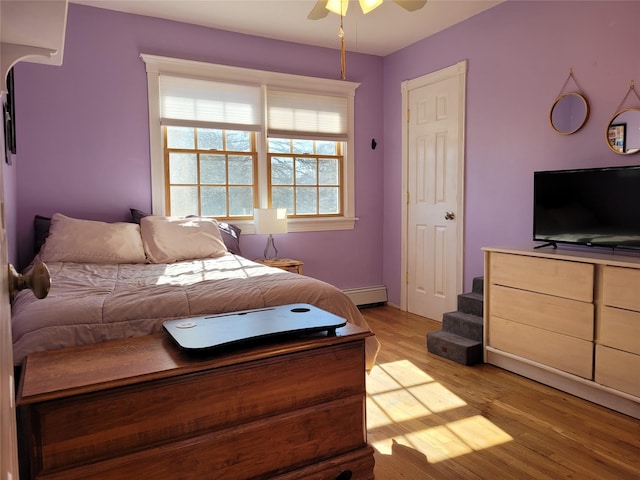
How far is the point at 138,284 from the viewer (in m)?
2.34

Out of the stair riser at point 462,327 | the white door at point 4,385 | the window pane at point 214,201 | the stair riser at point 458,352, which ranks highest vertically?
the window pane at point 214,201

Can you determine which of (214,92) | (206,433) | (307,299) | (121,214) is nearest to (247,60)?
(214,92)

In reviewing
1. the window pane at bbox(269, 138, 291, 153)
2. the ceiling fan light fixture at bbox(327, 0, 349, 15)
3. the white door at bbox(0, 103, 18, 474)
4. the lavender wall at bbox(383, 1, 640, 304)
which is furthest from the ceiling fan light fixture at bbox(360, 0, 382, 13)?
the white door at bbox(0, 103, 18, 474)

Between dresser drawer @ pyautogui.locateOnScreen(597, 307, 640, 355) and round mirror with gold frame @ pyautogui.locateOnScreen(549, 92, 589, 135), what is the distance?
4.43 feet

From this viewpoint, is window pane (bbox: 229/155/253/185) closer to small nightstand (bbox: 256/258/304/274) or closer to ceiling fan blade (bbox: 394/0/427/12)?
small nightstand (bbox: 256/258/304/274)

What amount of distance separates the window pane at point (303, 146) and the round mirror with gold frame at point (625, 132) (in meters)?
2.67

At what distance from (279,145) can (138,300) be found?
2.94 meters

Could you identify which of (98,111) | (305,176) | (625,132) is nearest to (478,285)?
(625,132)

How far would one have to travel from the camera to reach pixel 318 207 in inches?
192

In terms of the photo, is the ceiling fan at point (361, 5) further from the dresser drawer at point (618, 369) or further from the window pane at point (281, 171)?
the dresser drawer at point (618, 369)

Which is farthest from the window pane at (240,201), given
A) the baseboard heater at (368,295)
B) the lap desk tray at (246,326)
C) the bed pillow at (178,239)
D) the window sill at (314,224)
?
the lap desk tray at (246,326)

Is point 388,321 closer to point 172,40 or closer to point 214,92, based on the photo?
→ point 214,92

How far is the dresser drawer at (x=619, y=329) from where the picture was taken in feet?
7.79

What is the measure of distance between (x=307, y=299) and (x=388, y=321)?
242cm
